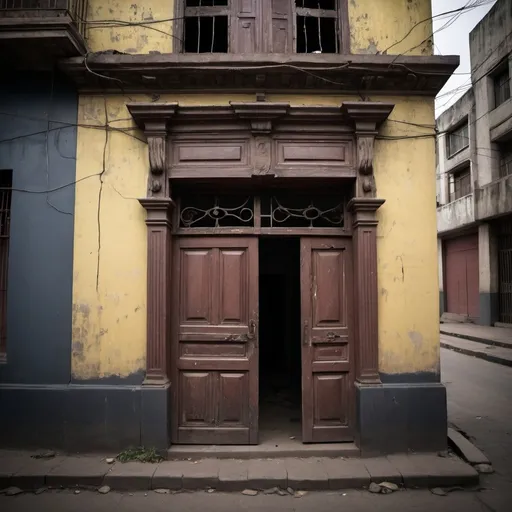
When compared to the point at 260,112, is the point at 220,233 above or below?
below

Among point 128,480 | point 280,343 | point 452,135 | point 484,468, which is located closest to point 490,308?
point 452,135

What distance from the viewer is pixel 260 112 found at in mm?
4812

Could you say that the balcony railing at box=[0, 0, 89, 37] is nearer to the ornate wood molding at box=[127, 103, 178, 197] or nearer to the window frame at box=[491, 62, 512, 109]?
the ornate wood molding at box=[127, 103, 178, 197]

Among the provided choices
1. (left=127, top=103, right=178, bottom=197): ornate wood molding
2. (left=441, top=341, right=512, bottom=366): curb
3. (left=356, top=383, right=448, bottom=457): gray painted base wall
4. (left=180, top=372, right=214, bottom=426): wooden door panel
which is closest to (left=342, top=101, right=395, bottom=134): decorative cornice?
(left=127, top=103, right=178, bottom=197): ornate wood molding

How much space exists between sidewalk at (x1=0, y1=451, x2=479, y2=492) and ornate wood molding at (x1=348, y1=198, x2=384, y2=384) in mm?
927

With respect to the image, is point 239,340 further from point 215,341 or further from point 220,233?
point 220,233

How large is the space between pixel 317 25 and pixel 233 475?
5.41 m

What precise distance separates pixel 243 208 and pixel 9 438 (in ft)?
12.2

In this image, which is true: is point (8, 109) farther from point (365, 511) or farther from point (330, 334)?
point (365, 511)

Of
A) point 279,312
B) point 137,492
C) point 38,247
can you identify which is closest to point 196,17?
point 38,247

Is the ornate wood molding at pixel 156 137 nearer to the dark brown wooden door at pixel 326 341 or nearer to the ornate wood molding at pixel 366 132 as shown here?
the dark brown wooden door at pixel 326 341

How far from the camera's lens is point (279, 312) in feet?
36.2

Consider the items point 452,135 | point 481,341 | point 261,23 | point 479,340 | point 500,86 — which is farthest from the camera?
point 452,135

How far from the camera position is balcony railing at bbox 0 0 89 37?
4.69 metres
